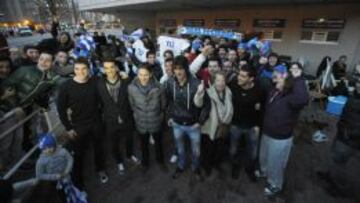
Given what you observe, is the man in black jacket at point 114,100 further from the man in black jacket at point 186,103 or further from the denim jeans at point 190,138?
the denim jeans at point 190,138

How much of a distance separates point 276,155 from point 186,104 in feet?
4.56

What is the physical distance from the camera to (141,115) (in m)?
3.47

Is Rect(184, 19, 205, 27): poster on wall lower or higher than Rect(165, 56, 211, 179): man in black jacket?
higher

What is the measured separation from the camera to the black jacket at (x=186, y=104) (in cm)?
320

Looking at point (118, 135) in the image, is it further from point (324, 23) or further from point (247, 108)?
point (324, 23)

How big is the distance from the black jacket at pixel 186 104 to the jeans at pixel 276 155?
938 mm

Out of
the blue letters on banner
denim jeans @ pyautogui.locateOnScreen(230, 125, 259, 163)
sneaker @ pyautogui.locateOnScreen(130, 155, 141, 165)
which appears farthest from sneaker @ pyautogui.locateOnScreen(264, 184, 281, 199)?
the blue letters on banner

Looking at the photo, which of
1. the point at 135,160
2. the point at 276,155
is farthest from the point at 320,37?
the point at 135,160

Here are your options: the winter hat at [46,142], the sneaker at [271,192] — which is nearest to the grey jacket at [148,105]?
the winter hat at [46,142]

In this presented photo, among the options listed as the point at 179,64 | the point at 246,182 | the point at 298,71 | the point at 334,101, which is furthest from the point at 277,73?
the point at 334,101

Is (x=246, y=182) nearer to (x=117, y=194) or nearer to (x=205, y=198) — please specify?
(x=205, y=198)

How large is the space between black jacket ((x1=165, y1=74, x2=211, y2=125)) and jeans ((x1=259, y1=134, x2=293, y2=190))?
0.94m

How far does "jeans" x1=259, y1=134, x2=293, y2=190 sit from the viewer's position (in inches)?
115

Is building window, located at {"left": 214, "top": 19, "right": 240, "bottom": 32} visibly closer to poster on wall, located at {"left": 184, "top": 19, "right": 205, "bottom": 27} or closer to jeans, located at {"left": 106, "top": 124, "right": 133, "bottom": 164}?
poster on wall, located at {"left": 184, "top": 19, "right": 205, "bottom": 27}
